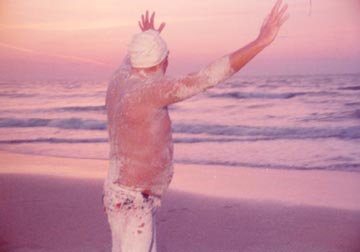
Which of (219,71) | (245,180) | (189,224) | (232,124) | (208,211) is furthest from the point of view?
(232,124)

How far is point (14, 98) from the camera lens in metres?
27.1

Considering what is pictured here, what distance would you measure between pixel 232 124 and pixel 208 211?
415 inches

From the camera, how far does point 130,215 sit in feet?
9.56

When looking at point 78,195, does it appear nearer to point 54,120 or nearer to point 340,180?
point 340,180

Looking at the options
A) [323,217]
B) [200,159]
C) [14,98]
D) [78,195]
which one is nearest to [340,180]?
[323,217]

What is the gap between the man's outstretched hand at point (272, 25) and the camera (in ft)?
8.46

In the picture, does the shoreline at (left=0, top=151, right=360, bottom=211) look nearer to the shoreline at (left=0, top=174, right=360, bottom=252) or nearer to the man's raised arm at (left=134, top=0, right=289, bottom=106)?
the shoreline at (left=0, top=174, right=360, bottom=252)

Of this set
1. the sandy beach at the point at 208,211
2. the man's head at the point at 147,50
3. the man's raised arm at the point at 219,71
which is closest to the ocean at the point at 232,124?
the sandy beach at the point at 208,211

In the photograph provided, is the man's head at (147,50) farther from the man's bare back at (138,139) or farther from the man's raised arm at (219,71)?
the man's raised arm at (219,71)

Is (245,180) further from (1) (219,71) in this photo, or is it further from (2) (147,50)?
(1) (219,71)

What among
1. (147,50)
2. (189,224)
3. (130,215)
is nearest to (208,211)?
(189,224)

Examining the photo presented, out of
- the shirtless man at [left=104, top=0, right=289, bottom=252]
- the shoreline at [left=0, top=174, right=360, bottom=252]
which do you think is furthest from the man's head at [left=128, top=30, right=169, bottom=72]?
the shoreline at [left=0, top=174, right=360, bottom=252]

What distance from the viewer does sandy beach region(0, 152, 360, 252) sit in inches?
217

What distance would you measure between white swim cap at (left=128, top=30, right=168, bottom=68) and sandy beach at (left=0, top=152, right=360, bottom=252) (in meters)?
2.92
